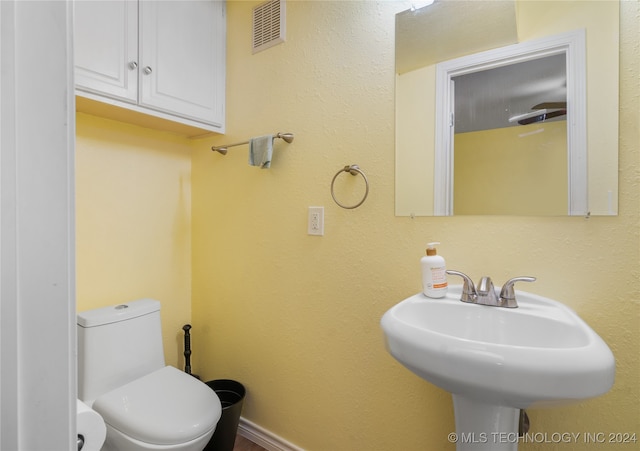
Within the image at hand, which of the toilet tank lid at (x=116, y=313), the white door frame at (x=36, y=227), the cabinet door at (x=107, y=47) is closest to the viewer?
the white door frame at (x=36, y=227)

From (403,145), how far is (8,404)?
1.18 meters

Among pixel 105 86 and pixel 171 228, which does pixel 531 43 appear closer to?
pixel 105 86

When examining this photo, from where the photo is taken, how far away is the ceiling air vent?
1537 millimetres

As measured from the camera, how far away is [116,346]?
4.60 feet

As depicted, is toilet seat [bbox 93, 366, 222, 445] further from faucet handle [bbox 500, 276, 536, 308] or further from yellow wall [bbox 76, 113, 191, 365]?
faucet handle [bbox 500, 276, 536, 308]

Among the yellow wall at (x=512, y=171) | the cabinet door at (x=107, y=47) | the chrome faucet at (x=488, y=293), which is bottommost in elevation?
the chrome faucet at (x=488, y=293)

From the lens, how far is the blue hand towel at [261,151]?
1458 mm

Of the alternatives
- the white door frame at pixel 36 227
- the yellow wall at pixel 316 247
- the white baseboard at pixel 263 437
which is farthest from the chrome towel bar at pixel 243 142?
Answer: the white baseboard at pixel 263 437

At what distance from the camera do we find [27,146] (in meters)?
0.30

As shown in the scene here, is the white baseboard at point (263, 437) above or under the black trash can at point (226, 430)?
under

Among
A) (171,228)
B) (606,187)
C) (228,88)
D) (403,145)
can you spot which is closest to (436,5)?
(403,145)

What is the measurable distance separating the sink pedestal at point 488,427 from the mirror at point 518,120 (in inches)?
22.4

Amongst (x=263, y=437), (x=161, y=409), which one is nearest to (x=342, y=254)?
(x=161, y=409)

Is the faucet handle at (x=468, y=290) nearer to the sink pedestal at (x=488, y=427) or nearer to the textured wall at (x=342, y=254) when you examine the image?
the textured wall at (x=342, y=254)
